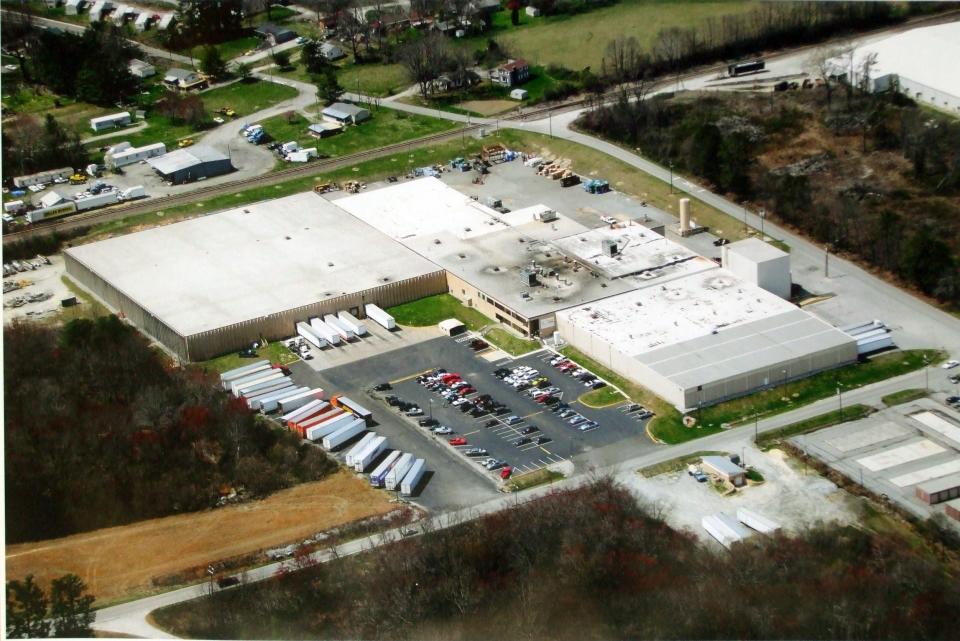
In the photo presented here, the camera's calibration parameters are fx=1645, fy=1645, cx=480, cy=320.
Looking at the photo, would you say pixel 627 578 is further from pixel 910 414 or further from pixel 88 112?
pixel 88 112

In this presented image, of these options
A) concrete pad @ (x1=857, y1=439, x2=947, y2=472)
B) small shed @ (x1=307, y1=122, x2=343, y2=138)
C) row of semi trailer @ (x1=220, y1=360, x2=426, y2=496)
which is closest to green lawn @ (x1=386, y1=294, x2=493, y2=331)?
row of semi trailer @ (x1=220, y1=360, x2=426, y2=496)

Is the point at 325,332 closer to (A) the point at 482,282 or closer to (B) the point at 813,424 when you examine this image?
(A) the point at 482,282

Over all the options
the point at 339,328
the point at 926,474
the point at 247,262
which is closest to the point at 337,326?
the point at 339,328

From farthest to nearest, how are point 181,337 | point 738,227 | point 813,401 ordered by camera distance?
point 738,227
point 181,337
point 813,401

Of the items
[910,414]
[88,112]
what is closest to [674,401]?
[910,414]

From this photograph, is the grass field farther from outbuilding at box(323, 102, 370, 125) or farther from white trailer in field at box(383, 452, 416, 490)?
white trailer in field at box(383, 452, 416, 490)
